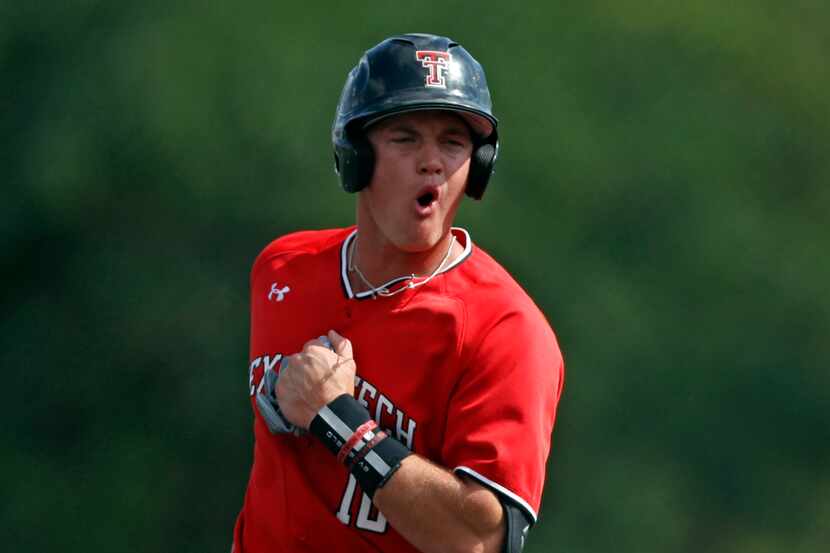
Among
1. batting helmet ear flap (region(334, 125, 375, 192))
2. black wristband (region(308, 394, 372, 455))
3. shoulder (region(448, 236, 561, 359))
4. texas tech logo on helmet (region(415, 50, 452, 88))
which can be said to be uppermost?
texas tech logo on helmet (region(415, 50, 452, 88))

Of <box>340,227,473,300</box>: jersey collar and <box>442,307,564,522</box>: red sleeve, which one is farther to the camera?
<box>340,227,473,300</box>: jersey collar

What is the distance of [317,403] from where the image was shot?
2398 mm

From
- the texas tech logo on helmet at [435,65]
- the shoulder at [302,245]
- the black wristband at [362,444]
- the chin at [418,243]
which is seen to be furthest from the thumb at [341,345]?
the texas tech logo on helmet at [435,65]

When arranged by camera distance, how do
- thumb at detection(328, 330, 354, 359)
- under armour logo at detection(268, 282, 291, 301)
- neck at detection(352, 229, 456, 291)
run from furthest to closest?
1. under armour logo at detection(268, 282, 291, 301)
2. neck at detection(352, 229, 456, 291)
3. thumb at detection(328, 330, 354, 359)

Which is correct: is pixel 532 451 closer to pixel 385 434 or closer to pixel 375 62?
pixel 385 434

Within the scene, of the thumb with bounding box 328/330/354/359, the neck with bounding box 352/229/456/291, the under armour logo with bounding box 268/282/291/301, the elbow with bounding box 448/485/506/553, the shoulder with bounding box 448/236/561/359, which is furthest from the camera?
the under armour logo with bounding box 268/282/291/301

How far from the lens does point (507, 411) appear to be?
2311mm

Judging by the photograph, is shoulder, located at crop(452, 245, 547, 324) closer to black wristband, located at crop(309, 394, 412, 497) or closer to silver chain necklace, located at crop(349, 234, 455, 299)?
silver chain necklace, located at crop(349, 234, 455, 299)

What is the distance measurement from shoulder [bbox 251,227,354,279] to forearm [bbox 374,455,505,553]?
0.76m

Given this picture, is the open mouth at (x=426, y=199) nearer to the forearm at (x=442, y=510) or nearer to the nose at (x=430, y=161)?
the nose at (x=430, y=161)

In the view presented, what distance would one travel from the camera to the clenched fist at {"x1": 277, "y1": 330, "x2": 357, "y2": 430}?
241cm

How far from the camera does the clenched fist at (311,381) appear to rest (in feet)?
7.90

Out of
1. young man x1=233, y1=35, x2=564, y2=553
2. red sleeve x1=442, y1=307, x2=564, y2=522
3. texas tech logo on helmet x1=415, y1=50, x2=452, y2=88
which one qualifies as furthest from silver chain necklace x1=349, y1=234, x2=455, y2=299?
texas tech logo on helmet x1=415, y1=50, x2=452, y2=88

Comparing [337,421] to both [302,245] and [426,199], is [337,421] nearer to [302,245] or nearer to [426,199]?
[426,199]
